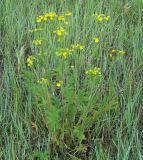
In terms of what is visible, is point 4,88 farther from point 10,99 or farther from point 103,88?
point 103,88

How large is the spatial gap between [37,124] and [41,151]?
0.65 feet

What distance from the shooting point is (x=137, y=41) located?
2.62 m

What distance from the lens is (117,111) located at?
6.89 feet

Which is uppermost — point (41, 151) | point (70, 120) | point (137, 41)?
point (137, 41)

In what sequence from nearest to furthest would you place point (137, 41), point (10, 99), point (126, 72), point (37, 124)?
point (37, 124), point (10, 99), point (126, 72), point (137, 41)

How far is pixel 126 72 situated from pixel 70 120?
66 centimetres

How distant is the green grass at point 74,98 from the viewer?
1872 mm

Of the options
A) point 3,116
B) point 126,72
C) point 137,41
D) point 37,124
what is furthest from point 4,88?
point 137,41

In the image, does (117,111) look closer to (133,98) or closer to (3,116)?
(133,98)

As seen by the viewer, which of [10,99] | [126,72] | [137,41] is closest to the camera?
[10,99]

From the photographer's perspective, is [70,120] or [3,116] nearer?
[70,120]

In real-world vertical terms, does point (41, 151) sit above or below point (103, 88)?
below

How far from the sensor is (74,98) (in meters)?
1.83

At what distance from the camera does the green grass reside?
1.87m
